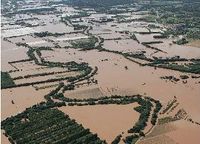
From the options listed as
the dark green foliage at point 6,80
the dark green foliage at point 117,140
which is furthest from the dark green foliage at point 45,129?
the dark green foliage at point 6,80

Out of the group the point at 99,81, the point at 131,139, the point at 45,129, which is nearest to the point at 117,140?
the point at 131,139

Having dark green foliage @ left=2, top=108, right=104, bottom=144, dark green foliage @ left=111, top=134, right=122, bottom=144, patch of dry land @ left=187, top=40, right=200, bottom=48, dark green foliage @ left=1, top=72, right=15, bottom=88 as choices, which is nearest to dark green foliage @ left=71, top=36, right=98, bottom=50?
patch of dry land @ left=187, top=40, right=200, bottom=48

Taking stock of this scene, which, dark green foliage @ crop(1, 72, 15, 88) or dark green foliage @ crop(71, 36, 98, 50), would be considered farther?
dark green foliage @ crop(71, 36, 98, 50)

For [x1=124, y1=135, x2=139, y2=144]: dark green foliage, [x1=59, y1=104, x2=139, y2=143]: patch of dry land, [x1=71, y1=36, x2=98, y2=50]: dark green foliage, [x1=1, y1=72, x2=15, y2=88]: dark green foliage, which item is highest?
[x1=124, y1=135, x2=139, y2=144]: dark green foliage

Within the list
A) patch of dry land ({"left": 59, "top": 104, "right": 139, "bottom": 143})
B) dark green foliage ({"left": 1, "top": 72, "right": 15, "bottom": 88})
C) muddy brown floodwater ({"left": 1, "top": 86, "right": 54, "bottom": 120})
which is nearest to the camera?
patch of dry land ({"left": 59, "top": 104, "right": 139, "bottom": 143})

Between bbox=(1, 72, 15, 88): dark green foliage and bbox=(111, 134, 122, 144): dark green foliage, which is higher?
bbox=(111, 134, 122, 144): dark green foliage

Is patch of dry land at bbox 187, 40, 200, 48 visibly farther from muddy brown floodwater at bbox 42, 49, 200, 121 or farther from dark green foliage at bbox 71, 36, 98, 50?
dark green foliage at bbox 71, 36, 98, 50

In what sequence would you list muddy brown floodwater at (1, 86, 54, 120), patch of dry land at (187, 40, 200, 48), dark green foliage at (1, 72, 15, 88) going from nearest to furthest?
muddy brown floodwater at (1, 86, 54, 120), dark green foliage at (1, 72, 15, 88), patch of dry land at (187, 40, 200, 48)

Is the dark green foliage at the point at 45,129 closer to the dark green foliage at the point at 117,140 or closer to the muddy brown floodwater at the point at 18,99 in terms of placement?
the dark green foliage at the point at 117,140
